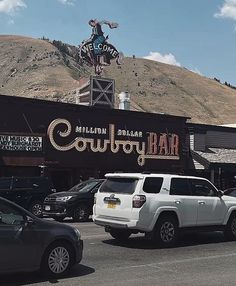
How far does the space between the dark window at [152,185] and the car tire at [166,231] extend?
688 mm

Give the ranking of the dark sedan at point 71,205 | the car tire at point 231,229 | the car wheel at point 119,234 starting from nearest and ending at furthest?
the car wheel at point 119,234 → the car tire at point 231,229 → the dark sedan at point 71,205

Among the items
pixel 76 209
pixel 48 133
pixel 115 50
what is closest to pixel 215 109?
pixel 115 50

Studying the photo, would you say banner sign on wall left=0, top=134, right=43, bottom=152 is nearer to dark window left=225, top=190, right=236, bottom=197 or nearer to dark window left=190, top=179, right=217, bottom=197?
dark window left=225, top=190, right=236, bottom=197

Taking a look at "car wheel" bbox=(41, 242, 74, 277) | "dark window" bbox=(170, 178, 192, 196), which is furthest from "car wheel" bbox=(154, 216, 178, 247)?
"car wheel" bbox=(41, 242, 74, 277)

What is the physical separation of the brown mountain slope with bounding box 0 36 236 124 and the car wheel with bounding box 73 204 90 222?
68271 mm

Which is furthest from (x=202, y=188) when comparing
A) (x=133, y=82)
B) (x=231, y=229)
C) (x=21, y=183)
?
(x=133, y=82)

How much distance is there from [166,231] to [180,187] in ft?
4.05

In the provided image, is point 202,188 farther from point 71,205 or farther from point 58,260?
point 71,205

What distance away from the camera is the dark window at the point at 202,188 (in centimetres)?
1376

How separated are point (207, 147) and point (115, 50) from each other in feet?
40.8

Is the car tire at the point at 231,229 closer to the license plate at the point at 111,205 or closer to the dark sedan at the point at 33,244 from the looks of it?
the license plate at the point at 111,205

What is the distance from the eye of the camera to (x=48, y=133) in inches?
1104

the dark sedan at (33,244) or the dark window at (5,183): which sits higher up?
the dark window at (5,183)

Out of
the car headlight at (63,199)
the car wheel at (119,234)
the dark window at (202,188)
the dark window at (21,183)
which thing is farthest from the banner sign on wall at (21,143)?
the dark window at (202,188)
